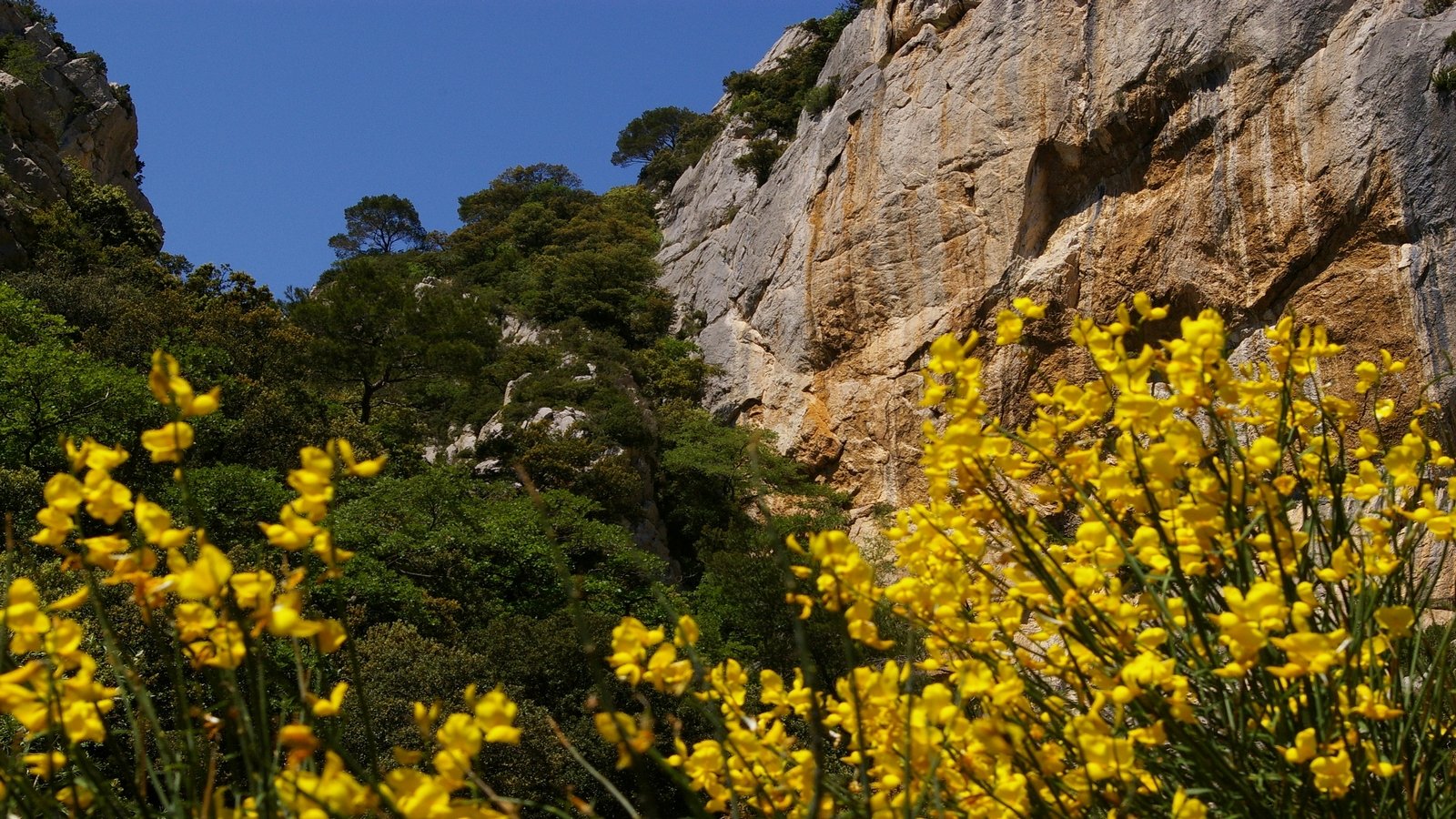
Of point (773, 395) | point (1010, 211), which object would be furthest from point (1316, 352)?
point (773, 395)

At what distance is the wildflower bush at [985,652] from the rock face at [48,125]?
1780 cm

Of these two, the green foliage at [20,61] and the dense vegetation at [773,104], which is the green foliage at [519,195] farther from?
the green foliage at [20,61]

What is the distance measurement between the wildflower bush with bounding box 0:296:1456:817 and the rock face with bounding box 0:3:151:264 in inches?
701

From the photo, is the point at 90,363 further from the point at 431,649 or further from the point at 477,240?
the point at 477,240

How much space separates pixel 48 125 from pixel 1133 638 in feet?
86.7

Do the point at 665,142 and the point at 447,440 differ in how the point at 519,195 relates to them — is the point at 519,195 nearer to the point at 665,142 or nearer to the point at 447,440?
the point at 665,142

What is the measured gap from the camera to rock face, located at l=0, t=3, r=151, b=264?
18062mm

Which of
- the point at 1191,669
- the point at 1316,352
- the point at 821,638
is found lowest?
the point at 821,638

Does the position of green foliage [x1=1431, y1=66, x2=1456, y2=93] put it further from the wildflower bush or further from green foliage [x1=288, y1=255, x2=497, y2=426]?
green foliage [x1=288, y1=255, x2=497, y2=426]

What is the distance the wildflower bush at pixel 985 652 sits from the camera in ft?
3.40

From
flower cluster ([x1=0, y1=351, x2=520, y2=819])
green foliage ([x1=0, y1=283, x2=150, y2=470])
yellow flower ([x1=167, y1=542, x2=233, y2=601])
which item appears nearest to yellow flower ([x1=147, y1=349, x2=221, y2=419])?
flower cluster ([x1=0, y1=351, x2=520, y2=819])

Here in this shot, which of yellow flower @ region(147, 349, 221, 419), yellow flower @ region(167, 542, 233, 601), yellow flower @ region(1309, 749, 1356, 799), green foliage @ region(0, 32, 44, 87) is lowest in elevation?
yellow flower @ region(1309, 749, 1356, 799)

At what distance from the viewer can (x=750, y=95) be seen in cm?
2623

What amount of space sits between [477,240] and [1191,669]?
3170cm
